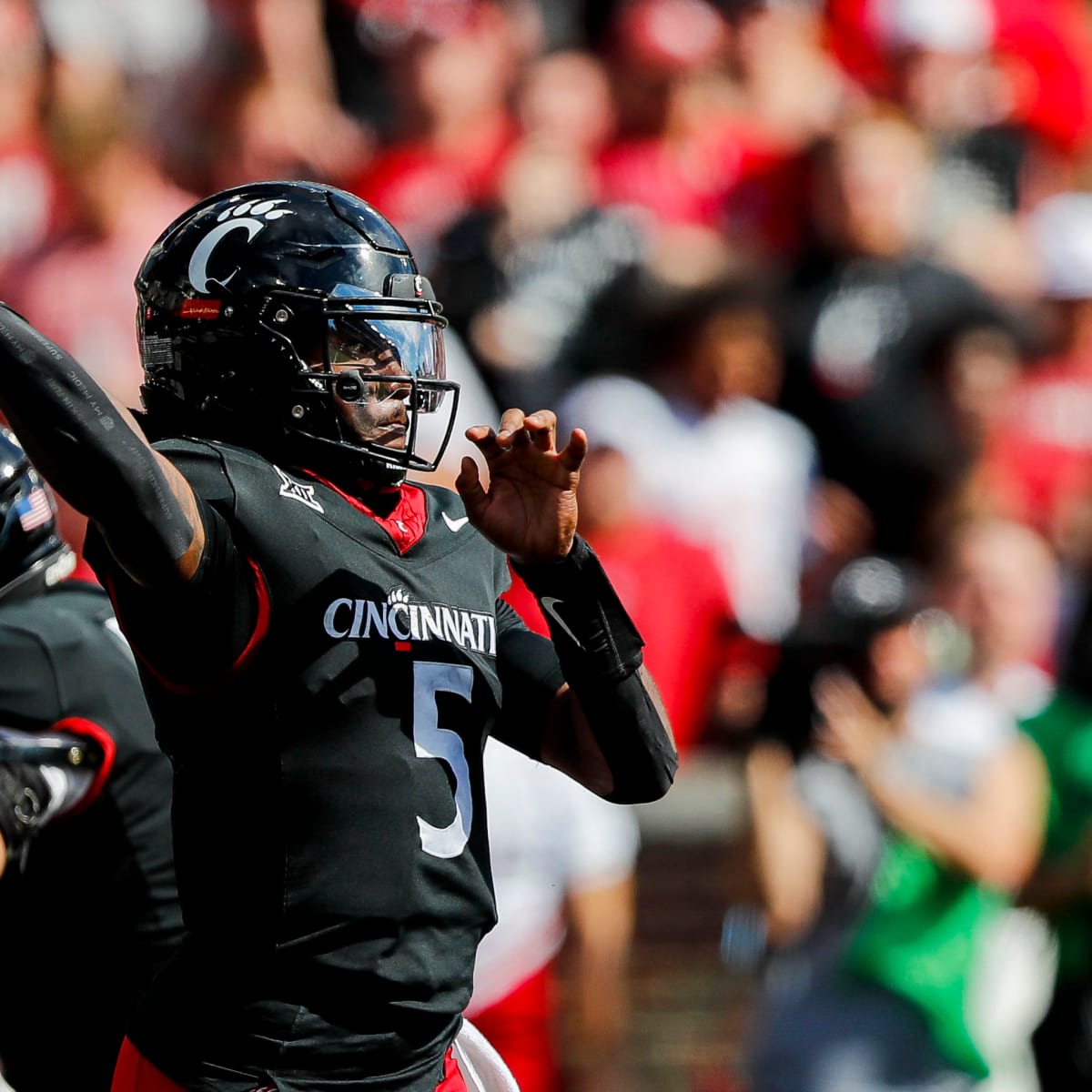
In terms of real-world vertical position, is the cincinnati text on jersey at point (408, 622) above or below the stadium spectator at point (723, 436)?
above

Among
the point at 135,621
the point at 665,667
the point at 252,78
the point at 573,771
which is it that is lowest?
the point at 665,667

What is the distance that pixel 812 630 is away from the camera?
19.8 ft

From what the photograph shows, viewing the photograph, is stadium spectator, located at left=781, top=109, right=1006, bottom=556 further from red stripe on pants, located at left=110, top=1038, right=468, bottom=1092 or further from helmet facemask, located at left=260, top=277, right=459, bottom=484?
red stripe on pants, located at left=110, top=1038, right=468, bottom=1092

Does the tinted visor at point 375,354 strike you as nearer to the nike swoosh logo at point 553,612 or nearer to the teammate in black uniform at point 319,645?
the teammate in black uniform at point 319,645

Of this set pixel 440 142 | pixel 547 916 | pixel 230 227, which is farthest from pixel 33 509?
pixel 440 142

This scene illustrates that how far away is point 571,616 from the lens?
9.44ft

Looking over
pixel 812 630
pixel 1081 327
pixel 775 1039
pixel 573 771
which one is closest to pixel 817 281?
pixel 1081 327

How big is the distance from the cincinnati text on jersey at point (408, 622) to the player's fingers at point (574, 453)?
1.06 feet

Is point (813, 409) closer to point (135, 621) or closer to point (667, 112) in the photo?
point (667, 112)

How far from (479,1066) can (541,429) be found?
105 centimetres

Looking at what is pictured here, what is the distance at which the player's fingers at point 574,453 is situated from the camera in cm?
269

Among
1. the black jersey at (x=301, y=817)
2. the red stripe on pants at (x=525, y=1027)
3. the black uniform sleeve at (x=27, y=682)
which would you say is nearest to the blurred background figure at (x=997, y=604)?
the red stripe on pants at (x=525, y=1027)

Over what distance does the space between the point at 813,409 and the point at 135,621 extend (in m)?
4.89

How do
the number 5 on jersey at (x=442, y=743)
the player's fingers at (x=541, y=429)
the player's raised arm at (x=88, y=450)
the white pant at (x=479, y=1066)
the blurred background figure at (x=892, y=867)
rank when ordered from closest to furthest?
the player's raised arm at (x=88, y=450) < the player's fingers at (x=541, y=429) < the number 5 on jersey at (x=442, y=743) < the white pant at (x=479, y=1066) < the blurred background figure at (x=892, y=867)
